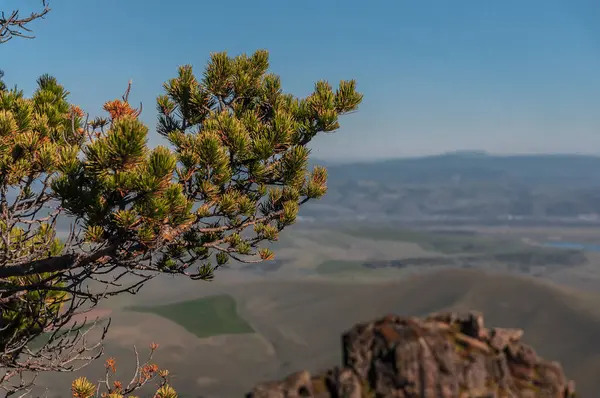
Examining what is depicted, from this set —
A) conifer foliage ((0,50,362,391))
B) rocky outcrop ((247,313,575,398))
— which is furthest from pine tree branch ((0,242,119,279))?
rocky outcrop ((247,313,575,398))

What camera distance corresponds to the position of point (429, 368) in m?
4.80

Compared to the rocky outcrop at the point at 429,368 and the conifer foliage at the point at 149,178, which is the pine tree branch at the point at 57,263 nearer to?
the conifer foliage at the point at 149,178

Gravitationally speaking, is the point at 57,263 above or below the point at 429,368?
above

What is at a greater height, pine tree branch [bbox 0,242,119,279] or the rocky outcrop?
pine tree branch [bbox 0,242,119,279]

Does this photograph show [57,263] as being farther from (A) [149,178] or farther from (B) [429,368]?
(B) [429,368]

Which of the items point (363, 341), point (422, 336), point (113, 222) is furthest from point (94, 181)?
point (422, 336)

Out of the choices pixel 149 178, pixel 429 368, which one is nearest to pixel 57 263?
pixel 149 178

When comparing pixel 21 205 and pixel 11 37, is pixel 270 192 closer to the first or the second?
pixel 21 205

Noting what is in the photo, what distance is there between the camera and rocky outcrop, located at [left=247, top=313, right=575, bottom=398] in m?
4.77

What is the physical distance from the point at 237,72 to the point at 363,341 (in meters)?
6.17

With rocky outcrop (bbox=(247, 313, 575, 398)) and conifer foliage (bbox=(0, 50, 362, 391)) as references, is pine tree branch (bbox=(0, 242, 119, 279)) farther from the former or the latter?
rocky outcrop (bbox=(247, 313, 575, 398))

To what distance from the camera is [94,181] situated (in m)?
6.28

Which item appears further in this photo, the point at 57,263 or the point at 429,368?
the point at 57,263

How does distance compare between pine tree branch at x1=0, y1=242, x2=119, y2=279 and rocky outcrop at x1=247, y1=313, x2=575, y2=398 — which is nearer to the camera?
rocky outcrop at x1=247, y1=313, x2=575, y2=398
